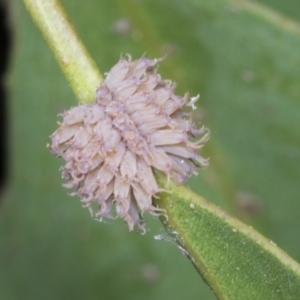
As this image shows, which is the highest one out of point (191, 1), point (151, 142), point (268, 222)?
point (191, 1)

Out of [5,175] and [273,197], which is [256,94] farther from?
[5,175]

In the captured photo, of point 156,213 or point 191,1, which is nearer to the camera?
point 156,213

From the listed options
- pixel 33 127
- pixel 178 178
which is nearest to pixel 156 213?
pixel 178 178

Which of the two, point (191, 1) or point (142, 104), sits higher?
point (191, 1)

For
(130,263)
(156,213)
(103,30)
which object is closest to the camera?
(156,213)

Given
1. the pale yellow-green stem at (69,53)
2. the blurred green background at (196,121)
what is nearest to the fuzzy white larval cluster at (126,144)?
the pale yellow-green stem at (69,53)

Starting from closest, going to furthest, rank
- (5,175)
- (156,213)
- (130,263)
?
(156,213)
(130,263)
(5,175)

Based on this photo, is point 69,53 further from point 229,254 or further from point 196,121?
point 196,121

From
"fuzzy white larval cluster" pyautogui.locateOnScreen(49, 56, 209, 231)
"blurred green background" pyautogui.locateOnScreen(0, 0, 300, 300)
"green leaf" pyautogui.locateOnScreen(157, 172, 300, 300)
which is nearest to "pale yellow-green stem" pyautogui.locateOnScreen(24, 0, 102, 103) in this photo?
"fuzzy white larval cluster" pyautogui.locateOnScreen(49, 56, 209, 231)
